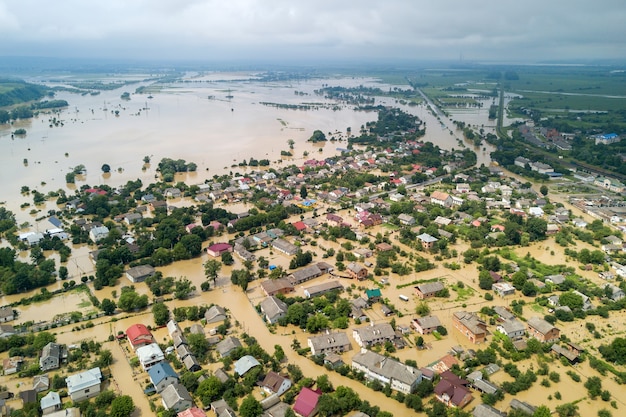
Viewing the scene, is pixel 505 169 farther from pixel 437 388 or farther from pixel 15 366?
pixel 15 366

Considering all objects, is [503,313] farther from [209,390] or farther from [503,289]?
[209,390]

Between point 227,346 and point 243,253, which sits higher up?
point 243,253

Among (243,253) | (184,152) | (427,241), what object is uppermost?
(184,152)

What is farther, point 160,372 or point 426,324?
point 426,324

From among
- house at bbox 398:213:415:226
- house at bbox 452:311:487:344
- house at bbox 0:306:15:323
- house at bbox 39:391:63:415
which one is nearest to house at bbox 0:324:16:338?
house at bbox 0:306:15:323

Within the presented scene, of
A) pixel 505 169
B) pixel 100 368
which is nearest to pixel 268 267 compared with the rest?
pixel 100 368

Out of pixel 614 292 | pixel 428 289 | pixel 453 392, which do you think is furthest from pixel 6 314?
pixel 614 292

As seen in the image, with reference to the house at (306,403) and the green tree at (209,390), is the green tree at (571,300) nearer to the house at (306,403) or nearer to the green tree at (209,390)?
the house at (306,403)
